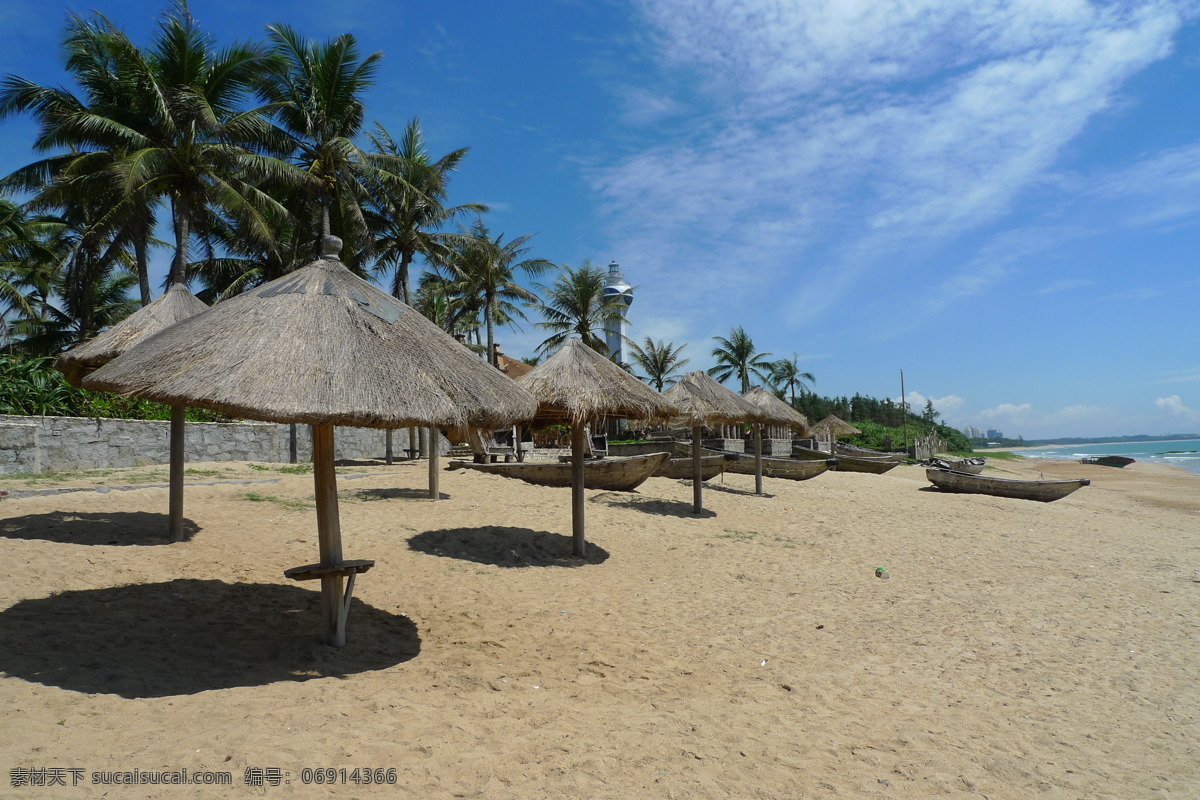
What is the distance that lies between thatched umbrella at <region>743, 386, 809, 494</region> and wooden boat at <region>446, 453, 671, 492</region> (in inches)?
132

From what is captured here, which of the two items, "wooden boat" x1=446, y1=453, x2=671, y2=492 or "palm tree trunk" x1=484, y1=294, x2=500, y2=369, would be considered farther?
"palm tree trunk" x1=484, y1=294, x2=500, y2=369

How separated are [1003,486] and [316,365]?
1993 cm

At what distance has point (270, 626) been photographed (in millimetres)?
5395

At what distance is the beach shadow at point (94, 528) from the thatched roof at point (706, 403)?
8213 millimetres

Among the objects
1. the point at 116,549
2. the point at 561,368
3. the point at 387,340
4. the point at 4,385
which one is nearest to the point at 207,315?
the point at 387,340

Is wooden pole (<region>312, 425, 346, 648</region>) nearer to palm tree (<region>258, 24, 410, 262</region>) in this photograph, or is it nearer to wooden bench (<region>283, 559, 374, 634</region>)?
wooden bench (<region>283, 559, 374, 634</region>)

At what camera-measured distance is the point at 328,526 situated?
16.4 ft

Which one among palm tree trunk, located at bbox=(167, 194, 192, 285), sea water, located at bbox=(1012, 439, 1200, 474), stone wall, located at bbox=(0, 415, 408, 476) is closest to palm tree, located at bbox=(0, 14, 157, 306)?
palm tree trunk, located at bbox=(167, 194, 192, 285)

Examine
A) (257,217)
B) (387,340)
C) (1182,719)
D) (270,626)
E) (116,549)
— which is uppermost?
(257,217)

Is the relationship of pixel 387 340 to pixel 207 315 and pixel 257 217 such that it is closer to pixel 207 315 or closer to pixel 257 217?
pixel 207 315

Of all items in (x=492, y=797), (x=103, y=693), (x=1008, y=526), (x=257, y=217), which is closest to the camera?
(x=492, y=797)

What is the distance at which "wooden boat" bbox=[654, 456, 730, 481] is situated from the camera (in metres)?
16.1

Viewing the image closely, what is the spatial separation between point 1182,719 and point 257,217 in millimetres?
18018

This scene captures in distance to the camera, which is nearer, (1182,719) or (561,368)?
(1182,719)
